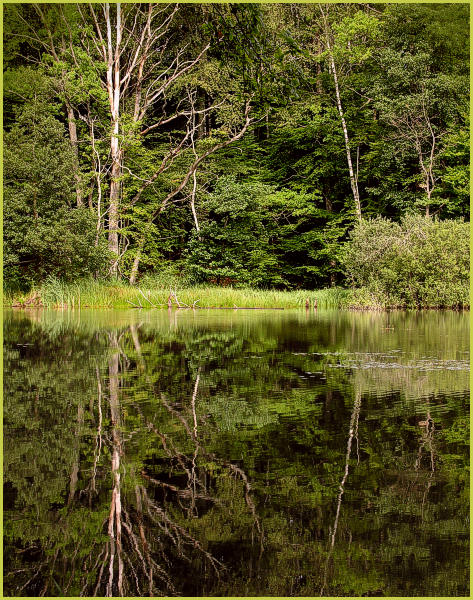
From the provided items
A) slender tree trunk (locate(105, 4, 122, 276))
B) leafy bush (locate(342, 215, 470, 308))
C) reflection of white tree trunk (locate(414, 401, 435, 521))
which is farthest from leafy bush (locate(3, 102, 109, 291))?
reflection of white tree trunk (locate(414, 401, 435, 521))

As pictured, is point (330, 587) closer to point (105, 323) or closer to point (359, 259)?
point (105, 323)

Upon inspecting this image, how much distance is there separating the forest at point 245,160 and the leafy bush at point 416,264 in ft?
0.17

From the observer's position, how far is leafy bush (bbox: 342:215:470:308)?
20.6 m

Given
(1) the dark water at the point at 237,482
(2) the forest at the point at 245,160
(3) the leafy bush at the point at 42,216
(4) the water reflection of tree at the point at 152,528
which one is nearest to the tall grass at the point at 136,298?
(2) the forest at the point at 245,160

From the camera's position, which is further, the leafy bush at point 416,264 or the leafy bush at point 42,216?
the leafy bush at point 42,216

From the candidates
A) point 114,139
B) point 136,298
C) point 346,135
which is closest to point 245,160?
point 346,135

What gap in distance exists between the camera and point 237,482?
3.34 meters

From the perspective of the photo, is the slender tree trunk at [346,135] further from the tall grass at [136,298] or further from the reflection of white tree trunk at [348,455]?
the reflection of white tree trunk at [348,455]

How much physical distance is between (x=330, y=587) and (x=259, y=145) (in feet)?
116

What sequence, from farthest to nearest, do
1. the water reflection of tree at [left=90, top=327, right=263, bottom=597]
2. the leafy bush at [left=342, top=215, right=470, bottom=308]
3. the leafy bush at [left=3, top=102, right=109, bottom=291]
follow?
1. the leafy bush at [left=3, top=102, right=109, bottom=291]
2. the leafy bush at [left=342, top=215, right=470, bottom=308]
3. the water reflection of tree at [left=90, top=327, right=263, bottom=597]

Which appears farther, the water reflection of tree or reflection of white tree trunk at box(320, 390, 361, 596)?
reflection of white tree trunk at box(320, 390, 361, 596)

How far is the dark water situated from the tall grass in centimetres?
1463

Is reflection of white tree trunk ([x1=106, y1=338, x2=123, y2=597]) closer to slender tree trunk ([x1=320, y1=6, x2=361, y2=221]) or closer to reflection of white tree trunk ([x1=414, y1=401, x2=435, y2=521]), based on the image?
reflection of white tree trunk ([x1=414, y1=401, x2=435, y2=521])

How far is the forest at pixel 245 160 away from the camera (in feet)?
73.6
